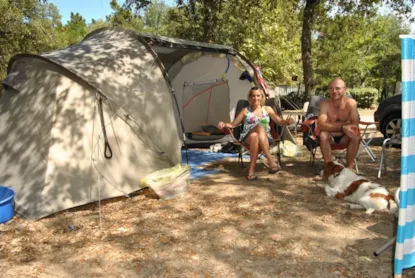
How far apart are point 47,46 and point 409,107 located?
48.4ft

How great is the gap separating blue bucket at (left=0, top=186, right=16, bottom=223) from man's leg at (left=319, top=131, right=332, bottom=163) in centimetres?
334

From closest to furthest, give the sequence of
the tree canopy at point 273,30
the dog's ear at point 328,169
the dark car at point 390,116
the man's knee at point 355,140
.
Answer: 1. the dog's ear at point 328,169
2. the man's knee at point 355,140
3. the dark car at point 390,116
4. the tree canopy at point 273,30

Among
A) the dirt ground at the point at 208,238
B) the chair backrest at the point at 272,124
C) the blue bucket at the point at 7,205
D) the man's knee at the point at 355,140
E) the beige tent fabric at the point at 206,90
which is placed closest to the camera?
the dirt ground at the point at 208,238

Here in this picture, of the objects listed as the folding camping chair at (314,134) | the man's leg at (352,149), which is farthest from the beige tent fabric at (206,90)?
the man's leg at (352,149)

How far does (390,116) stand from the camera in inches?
260

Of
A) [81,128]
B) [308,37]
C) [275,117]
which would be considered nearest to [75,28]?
[308,37]

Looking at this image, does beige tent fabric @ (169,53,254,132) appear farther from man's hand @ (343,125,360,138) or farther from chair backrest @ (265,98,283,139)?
man's hand @ (343,125,360,138)

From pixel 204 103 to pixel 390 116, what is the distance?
3509 mm

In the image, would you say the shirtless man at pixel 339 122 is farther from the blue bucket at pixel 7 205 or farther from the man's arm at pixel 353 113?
the blue bucket at pixel 7 205

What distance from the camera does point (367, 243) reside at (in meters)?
2.72

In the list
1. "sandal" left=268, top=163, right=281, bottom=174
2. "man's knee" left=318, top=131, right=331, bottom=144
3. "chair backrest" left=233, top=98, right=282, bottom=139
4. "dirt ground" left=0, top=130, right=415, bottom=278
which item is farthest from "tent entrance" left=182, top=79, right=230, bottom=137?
"dirt ground" left=0, top=130, right=415, bottom=278

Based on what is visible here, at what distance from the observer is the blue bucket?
10.5 feet

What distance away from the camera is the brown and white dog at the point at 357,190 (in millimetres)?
3281

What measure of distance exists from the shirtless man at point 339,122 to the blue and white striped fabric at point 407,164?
7.71ft
